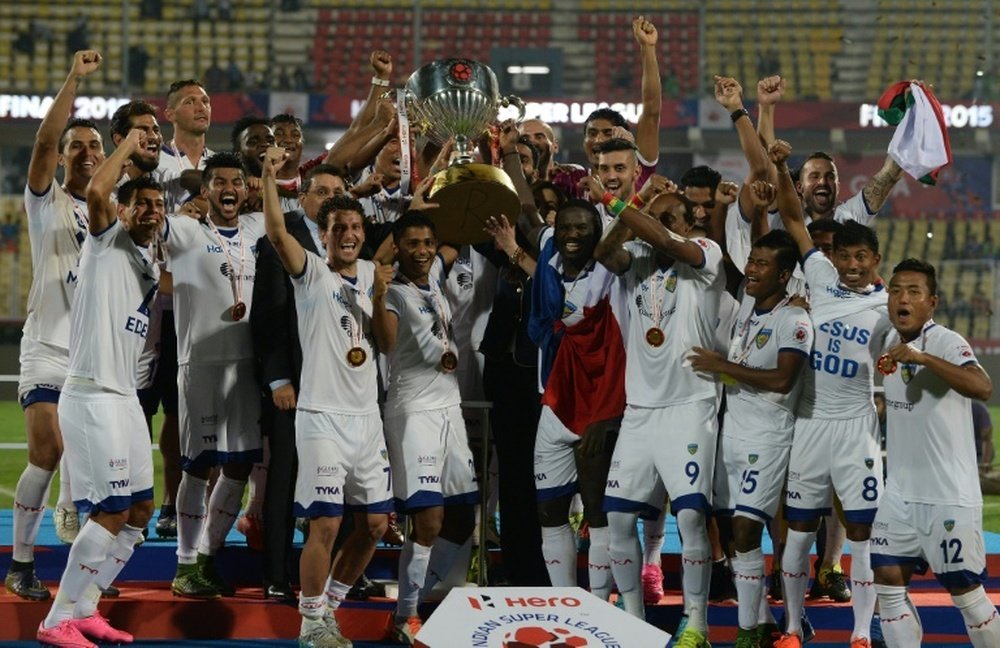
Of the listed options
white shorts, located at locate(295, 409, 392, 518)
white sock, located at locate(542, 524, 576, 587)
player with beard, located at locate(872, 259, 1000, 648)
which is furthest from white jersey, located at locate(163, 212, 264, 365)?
player with beard, located at locate(872, 259, 1000, 648)

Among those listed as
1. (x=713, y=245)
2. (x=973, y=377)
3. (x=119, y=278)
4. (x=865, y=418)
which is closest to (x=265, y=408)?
(x=119, y=278)

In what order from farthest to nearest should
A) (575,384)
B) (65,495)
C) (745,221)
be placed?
(65,495) → (745,221) → (575,384)

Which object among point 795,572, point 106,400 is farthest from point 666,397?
point 106,400

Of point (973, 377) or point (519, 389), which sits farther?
point (519, 389)

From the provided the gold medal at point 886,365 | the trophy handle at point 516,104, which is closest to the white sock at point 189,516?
the trophy handle at point 516,104

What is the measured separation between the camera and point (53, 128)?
18.6 ft

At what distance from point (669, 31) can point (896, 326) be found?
1916cm

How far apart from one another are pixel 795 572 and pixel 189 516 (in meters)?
2.47

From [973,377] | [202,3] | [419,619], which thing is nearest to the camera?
[973,377]

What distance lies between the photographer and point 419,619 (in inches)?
232

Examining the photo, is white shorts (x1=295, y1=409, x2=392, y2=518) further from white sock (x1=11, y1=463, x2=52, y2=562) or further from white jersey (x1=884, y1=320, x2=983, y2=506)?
white jersey (x1=884, y1=320, x2=983, y2=506)

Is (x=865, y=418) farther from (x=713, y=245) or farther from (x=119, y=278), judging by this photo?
(x=119, y=278)

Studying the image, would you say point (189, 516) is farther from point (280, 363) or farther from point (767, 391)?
point (767, 391)

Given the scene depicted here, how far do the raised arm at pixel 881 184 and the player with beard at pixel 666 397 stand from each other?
3.25 ft
